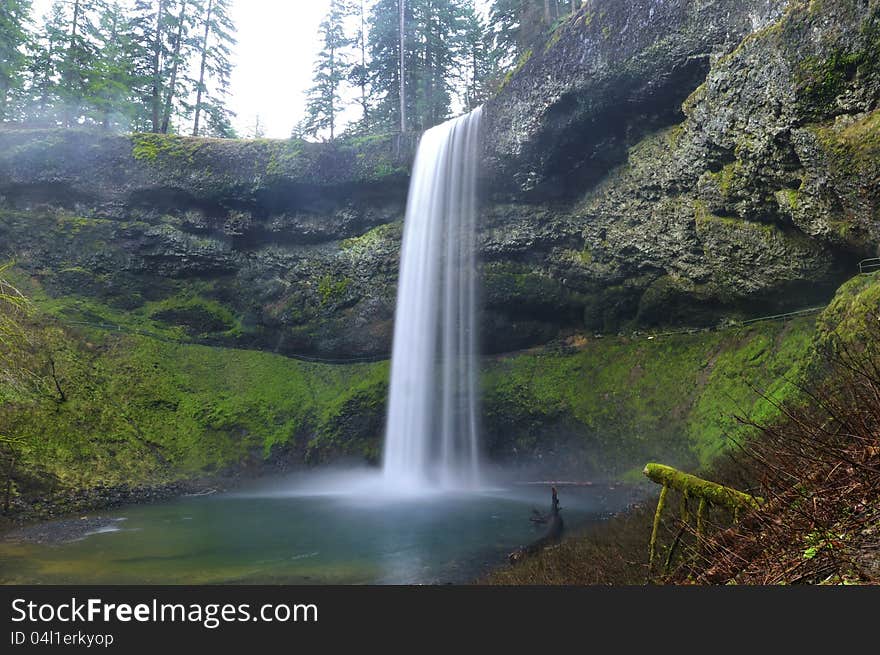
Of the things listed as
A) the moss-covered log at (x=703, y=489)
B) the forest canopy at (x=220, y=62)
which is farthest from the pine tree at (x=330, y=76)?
the moss-covered log at (x=703, y=489)

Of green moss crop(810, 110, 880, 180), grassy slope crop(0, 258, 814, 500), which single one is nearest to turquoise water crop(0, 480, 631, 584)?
grassy slope crop(0, 258, 814, 500)

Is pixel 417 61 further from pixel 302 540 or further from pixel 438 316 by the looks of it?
pixel 302 540

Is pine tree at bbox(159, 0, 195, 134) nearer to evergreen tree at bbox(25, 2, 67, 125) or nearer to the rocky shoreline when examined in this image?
evergreen tree at bbox(25, 2, 67, 125)

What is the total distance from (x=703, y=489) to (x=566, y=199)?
1922 cm

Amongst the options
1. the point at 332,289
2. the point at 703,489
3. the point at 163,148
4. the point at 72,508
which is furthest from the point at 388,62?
the point at 703,489

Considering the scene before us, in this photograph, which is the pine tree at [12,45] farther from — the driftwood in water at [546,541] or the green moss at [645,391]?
the driftwood in water at [546,541]

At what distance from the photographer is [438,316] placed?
78.3ft

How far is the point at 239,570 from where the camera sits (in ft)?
33.7

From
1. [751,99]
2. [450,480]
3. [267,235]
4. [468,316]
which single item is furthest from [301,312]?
[751,99]

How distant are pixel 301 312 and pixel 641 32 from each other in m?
19.9

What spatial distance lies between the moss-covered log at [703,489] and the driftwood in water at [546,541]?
5.79 m

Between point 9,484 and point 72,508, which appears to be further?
point 72,508

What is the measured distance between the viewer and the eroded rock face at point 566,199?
13.4 m

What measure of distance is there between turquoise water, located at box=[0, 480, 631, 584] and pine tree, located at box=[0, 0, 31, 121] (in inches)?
1107
